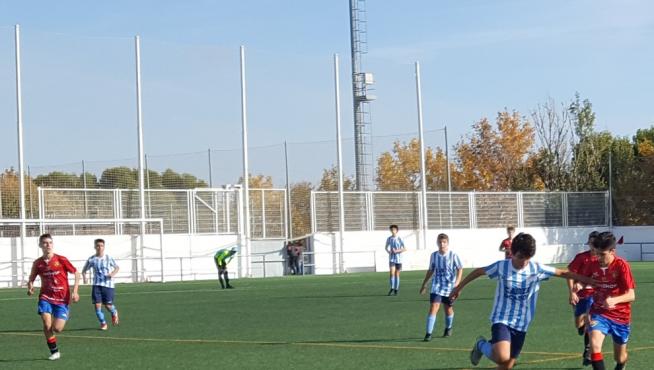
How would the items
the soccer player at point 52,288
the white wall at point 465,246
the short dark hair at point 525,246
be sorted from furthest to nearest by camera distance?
the white wall at point 465,246 < the soccer player at point 52,288 < the short dark hair at point 525,246

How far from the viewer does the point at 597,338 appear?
461 inches

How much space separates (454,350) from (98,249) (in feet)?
28.9

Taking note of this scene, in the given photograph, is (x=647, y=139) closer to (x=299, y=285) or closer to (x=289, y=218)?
(x=289, y=218)

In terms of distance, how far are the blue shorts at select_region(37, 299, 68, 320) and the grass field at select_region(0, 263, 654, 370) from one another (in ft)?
2.06

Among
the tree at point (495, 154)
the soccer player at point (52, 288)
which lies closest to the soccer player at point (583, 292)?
the soccer player at point (52, 288)

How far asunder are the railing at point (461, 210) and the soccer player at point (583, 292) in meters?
36.4

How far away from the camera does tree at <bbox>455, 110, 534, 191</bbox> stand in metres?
80.8

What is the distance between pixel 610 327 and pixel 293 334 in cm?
806

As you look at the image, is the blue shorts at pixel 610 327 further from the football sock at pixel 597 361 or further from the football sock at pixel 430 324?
the football sock at pixel 430 324

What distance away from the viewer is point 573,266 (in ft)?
45.1

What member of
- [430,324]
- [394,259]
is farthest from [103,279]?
[394,259]

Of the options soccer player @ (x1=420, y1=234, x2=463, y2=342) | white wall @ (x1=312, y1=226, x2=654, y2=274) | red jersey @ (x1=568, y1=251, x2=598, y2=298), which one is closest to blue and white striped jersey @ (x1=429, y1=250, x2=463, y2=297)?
soccer player @ (x1=420, y1=234, x2=463, y2=342)

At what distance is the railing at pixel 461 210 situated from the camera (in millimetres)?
52094

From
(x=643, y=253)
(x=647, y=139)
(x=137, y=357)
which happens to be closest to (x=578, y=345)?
(x=137, y=357)
